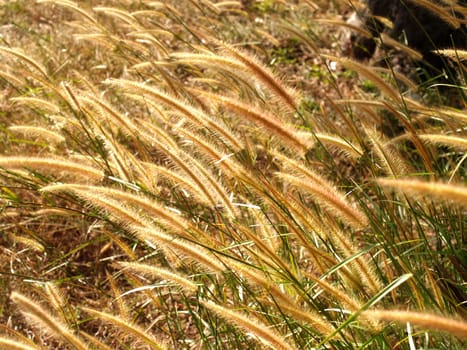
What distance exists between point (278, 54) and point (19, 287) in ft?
10.7

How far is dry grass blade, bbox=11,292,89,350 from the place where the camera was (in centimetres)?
179

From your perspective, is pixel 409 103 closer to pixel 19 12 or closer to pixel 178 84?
pixel 178 84

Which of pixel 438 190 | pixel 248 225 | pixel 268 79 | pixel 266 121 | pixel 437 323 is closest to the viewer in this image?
pixel 438 190

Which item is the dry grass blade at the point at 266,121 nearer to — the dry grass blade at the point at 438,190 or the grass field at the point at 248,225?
the grass field at the point at 248,225

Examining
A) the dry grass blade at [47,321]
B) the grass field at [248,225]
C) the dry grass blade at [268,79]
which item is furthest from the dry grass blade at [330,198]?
the dry grass blade at [47,321]

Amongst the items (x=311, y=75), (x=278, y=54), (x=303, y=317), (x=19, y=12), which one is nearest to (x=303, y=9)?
(x=278, y=54)

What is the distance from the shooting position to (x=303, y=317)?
167cm

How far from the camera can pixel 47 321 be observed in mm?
1845

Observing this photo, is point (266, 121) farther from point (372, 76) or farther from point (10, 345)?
point (10, 345)

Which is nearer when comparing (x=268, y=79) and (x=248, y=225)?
(x=268, y=79)

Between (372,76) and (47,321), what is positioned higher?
(372,76)

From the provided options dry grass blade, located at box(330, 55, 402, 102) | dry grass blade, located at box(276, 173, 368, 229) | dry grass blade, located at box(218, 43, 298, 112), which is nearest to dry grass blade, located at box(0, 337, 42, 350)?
dry grass blade, located at box(276, 173, 368, 229)

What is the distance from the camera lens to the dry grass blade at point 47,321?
5.86 ft

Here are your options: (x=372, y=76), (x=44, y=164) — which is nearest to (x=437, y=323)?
(x=44, y=164)
